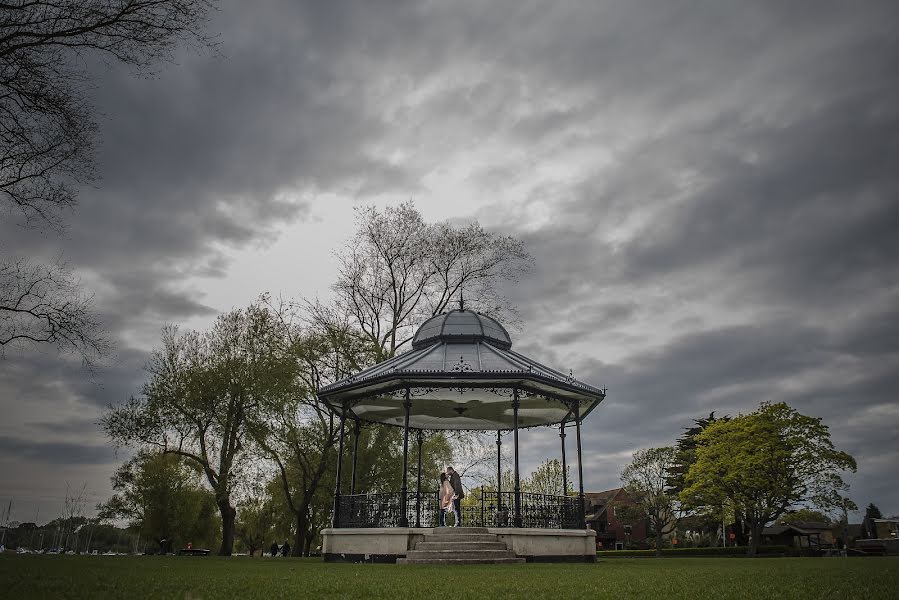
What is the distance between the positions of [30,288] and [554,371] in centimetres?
1341

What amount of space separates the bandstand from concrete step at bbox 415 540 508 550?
1.23ft

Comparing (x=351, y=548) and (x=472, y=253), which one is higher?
(x=472, y=253)

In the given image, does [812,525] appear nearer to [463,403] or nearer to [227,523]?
[463,403]

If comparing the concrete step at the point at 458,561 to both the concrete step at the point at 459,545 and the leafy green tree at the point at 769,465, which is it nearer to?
the concrete step at the point at 459,545

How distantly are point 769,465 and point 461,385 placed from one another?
947 inches

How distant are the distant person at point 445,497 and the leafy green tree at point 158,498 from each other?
23621mm

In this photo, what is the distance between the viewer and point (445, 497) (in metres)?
16.8

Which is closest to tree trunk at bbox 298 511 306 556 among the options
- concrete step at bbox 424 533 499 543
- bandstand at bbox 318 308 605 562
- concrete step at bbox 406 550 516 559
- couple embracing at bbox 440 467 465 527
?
bandstand at bbox 318 308 605 562

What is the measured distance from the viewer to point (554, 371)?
18.6 m

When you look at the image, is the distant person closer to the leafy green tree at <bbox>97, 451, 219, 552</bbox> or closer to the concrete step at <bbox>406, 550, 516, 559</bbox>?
the concrete step at <bbox>406, 550, 516, 559</bbox>

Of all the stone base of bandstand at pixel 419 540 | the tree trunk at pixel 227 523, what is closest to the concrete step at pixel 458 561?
the stone base of bandstand at pixel 419 540

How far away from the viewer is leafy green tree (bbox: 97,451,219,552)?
124 ft

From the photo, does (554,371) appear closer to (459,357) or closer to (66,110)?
(459,357)

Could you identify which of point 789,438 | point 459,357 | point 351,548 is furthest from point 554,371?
point 789,438
